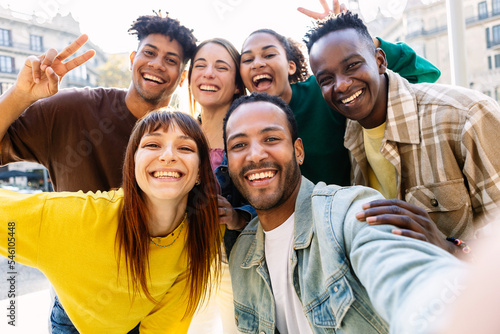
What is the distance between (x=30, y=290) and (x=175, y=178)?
5.61 metres

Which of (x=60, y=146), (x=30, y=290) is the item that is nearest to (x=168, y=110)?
(x=60, y=146)

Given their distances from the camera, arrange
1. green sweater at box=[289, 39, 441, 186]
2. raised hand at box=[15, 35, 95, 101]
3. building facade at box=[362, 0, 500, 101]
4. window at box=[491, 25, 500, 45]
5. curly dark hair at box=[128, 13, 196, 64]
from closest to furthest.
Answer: raised hand at box=[15, 35, 95, 101], green sweater at box=[289, 39, 441, 186], curly dark hair at box=[128, 13, 196, 64], building facade at box=[362, 0, 500, 101], window at box=[491, 25, 500, 45]

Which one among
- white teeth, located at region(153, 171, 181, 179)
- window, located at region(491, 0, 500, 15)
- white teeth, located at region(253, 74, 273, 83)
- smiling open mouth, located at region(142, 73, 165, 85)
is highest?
window, located at region(491, 0, 500, 15)

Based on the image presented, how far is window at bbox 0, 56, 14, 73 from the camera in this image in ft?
75.1

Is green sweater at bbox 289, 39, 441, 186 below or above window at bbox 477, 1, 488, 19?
below

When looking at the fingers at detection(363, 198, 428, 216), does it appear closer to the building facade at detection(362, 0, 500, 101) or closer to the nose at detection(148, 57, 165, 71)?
the nose at detection(148, 57, 165, 71)

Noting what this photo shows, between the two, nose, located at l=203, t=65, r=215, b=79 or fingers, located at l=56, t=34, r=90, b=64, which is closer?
fingers, located at l=56, t=34, r=90, b=64

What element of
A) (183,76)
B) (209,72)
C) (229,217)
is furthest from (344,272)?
(183,76)

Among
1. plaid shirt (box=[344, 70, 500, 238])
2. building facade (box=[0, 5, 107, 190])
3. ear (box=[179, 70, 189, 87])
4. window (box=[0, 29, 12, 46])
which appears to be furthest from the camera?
window (box=[0, 29, 12, 46])

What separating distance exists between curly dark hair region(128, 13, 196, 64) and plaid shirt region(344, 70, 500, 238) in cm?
193

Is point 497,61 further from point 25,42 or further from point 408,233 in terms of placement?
point 25,42

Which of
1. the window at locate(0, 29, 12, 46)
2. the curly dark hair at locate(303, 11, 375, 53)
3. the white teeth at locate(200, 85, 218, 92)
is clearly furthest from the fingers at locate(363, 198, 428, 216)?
the window at locate(0, 29, 12, 46)

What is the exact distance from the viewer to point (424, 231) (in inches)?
61.5

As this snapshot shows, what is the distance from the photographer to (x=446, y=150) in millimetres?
2209
